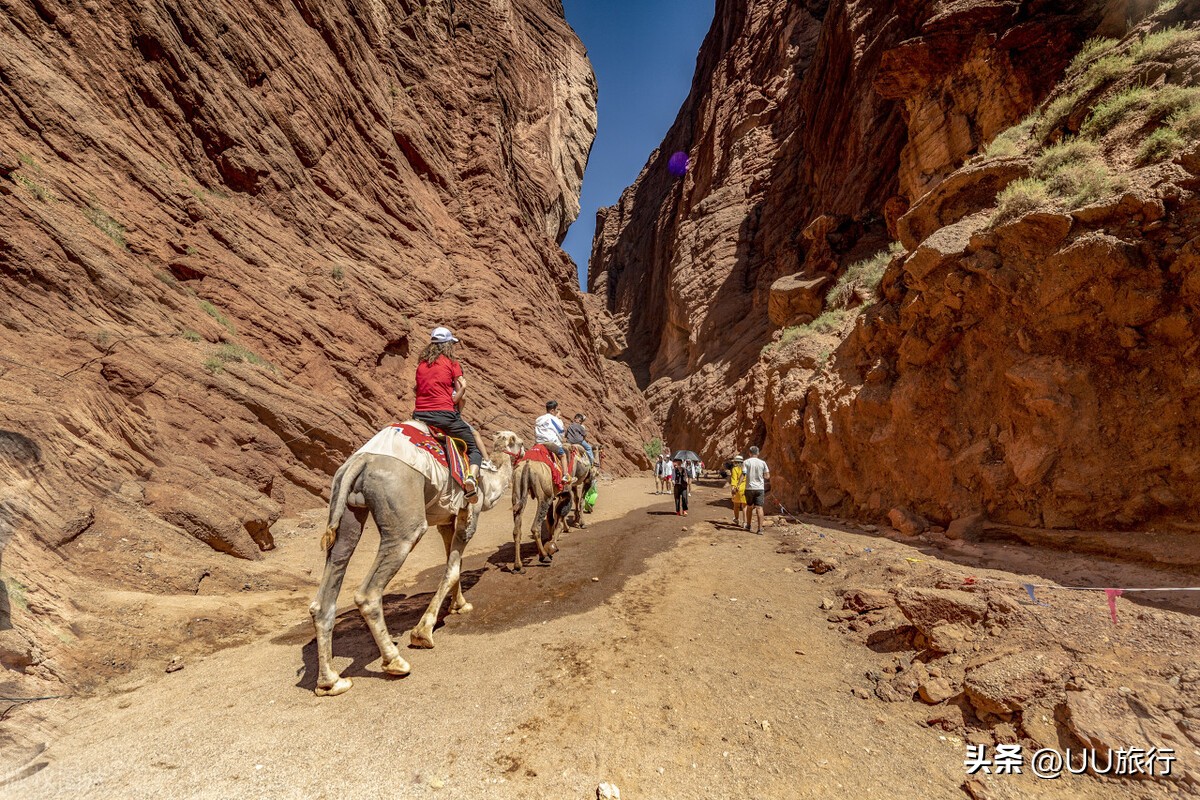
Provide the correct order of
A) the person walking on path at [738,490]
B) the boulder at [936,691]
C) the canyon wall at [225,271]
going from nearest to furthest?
1. the boulder at [936,691]
2. the canyon wall at [225,271]
3. the person walking on path at [738,490]

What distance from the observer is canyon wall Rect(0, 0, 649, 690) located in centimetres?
546

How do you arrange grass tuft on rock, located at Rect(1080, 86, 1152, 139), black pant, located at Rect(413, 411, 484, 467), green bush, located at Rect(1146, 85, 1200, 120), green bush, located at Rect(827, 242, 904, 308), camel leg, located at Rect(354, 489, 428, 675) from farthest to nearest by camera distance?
green bush, located at Rect(827, 242, 904, 308) → grass tuft on rock, located at Rect(1080, 86, 1152, 139) → green bush, located at Rect(1146, 85, 1200, 120) → black pant, located at Rect(413, 411, 484, 467) → camel leg, located at Rect(354, 489, 428, 675)

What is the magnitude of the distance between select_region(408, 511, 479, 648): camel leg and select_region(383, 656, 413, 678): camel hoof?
585mm

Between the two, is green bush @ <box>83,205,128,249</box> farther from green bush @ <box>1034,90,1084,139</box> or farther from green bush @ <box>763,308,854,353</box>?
green bush @ <box>1034,90,1084,139</box>

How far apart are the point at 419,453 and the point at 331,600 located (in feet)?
4.72

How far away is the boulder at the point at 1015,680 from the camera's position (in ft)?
9.62

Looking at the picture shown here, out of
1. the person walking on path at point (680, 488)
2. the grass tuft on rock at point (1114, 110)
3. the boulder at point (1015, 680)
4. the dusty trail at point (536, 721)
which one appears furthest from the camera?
the person walking on path at point (680, 488)

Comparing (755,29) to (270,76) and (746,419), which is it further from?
(270,76)

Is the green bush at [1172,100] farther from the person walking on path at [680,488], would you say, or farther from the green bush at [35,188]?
the green bush at [35,188]

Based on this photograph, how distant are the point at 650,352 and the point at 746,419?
2932 cm

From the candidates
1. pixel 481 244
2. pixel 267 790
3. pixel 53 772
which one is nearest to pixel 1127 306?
pixel 267 790

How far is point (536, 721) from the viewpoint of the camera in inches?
122

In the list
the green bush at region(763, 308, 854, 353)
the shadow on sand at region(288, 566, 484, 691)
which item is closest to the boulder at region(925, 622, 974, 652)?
the shadow on sand at region(288, 566, 484, 691)

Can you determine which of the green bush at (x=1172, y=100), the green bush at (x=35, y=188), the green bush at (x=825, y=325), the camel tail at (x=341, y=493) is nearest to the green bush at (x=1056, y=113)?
the green bush at (x=1172, y=100)
